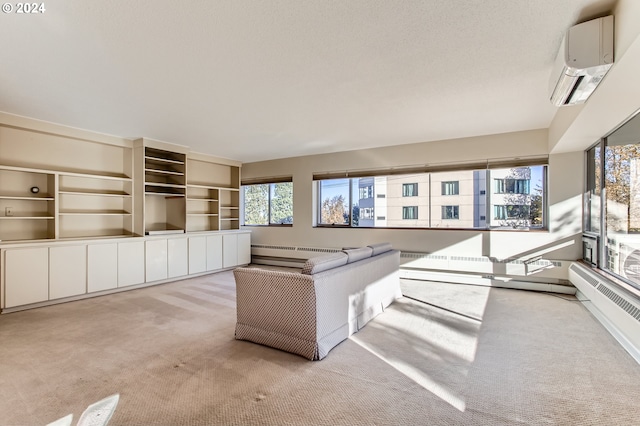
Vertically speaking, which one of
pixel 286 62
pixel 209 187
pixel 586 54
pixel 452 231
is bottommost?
pixel 452 231

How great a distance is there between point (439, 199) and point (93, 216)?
18.5 ft

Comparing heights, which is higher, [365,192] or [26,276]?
[365,192]

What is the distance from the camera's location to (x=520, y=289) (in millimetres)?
4578

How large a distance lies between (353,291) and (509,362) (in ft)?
4.37

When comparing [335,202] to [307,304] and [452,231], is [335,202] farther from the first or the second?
[307,304]

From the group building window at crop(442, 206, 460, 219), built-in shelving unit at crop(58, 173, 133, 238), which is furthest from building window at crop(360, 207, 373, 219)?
built-in shelving unit at crop(58, 173, 133, 238)

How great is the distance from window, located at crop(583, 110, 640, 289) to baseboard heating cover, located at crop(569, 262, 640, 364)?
0.54 feet

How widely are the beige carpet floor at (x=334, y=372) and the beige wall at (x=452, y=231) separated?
1.31 meters

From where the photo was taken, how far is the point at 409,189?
5535 mm

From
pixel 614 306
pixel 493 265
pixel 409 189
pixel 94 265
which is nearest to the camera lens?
pixel 614 306

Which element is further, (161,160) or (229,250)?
(229,250)

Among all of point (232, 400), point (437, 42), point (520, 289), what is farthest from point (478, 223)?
point (232, 400)

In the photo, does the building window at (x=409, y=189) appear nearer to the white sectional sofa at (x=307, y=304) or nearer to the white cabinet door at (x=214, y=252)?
the white sectional sofa at (x=307, y=304)

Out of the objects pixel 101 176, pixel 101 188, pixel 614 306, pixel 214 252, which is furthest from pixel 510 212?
pixel 101 188
